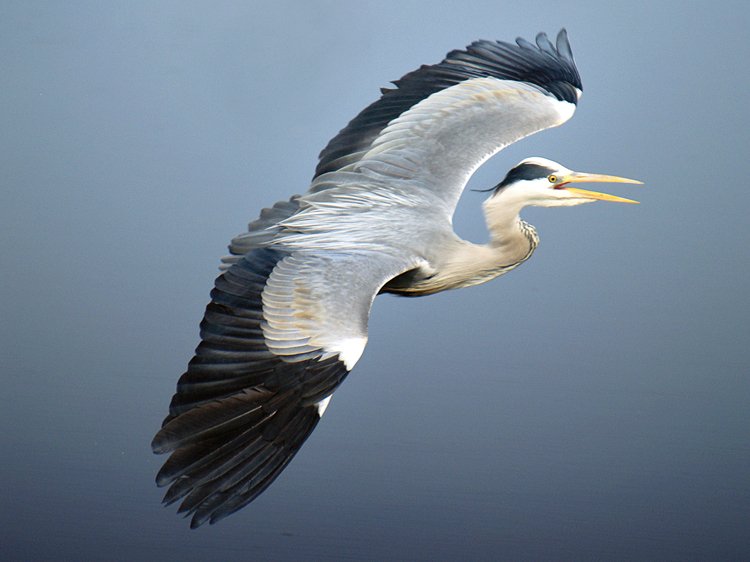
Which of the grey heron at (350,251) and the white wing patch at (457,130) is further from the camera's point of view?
the white wing patch at (457,130)

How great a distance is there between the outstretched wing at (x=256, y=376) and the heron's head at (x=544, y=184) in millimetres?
609

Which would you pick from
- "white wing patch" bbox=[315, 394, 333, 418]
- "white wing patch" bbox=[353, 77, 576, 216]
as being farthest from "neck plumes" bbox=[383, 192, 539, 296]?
"white wing patch" bbox=[315, 394, 333, 418]

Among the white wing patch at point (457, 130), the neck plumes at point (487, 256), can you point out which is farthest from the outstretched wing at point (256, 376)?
the white wing patch at point (457, 130)

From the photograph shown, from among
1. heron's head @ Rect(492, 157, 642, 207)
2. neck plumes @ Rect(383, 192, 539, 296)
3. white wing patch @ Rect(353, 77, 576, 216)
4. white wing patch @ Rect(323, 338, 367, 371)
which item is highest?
white wing patch @ Rect(353, 77, 576, 216)

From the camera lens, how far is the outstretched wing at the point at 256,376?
1988 millimetres

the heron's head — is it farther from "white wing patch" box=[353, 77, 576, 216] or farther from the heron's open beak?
"white wing patch" box=[353, 77, 576, 216]

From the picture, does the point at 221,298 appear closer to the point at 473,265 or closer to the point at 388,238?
the point at 388,238

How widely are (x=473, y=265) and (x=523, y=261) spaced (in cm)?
20

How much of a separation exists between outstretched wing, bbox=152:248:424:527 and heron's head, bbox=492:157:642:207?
61cm

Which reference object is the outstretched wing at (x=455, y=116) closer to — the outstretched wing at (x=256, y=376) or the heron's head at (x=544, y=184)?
the heron's head at (x=544, y=184)

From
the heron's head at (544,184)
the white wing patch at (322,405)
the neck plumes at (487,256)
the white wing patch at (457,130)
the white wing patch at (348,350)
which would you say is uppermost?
the white wing patch at (457,130)

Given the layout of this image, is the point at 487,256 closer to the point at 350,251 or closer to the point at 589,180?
the point at 589,180

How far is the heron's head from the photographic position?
2770 mm

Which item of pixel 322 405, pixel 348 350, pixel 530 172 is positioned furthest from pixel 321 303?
pixel 530 172
